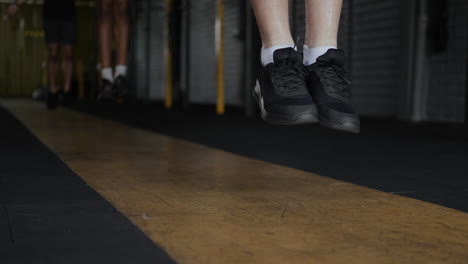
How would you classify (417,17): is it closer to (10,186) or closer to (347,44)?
(347,44)

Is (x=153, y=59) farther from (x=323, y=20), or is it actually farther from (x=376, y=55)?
(x=323, y=20)

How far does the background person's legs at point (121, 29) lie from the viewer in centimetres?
371

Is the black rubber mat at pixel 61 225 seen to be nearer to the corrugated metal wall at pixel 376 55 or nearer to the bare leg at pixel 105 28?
the bare leg at pixel 105 28

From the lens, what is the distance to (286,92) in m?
2.05

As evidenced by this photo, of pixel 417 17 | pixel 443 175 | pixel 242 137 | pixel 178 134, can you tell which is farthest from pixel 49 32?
pixel 443 175

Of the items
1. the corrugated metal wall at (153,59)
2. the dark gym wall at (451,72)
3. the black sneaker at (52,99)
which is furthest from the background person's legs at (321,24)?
the corrugated metal wall at (153,59)

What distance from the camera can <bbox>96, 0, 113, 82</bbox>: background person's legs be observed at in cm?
376

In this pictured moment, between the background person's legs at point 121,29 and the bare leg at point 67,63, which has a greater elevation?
the background person's legs at point 121,29

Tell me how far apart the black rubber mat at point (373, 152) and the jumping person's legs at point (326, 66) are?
40 centimetres

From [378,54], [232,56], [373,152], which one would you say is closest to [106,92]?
[373,152]

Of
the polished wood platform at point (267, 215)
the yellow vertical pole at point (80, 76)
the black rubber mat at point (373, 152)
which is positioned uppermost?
the polished wood platform at point (267, 215)

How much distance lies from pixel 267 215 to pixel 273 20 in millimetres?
582

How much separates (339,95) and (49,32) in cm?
487

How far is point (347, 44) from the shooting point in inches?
340
